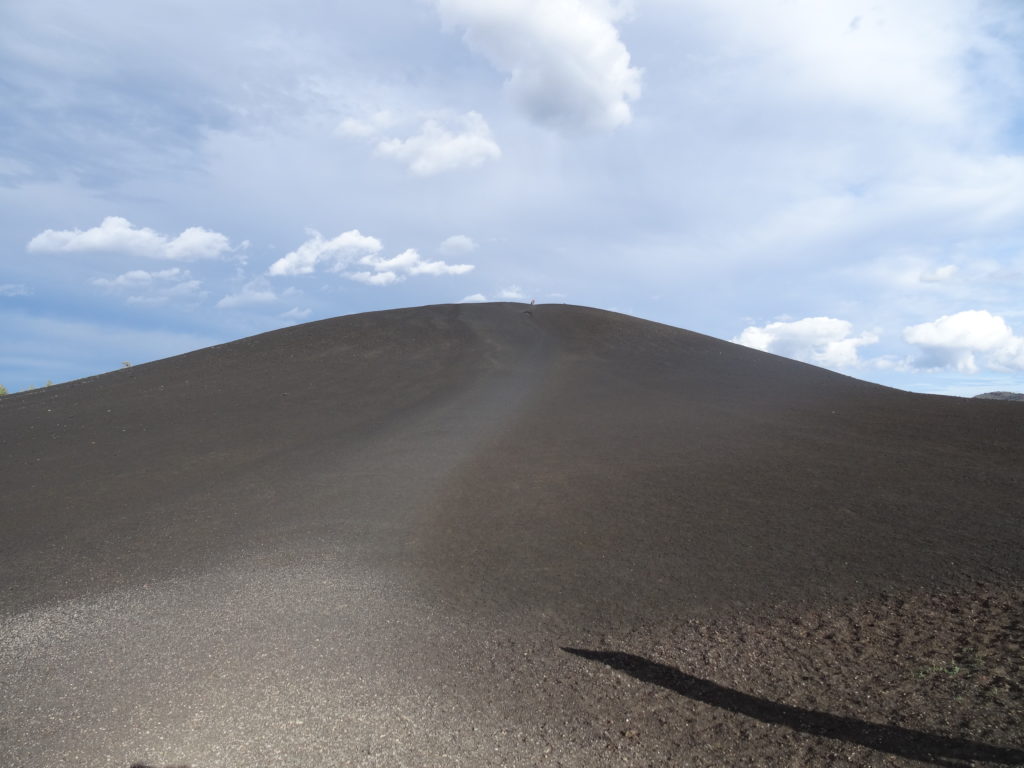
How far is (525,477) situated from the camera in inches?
595

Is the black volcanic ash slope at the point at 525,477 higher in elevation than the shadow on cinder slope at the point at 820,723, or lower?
higher

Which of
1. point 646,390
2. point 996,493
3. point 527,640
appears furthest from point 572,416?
point 527,640

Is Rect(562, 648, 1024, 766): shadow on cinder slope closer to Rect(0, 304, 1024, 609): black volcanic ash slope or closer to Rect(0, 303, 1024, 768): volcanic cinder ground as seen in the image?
Rect(0, 303, 1024, 768): volcanic cinder ground

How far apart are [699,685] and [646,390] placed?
58.5 ft

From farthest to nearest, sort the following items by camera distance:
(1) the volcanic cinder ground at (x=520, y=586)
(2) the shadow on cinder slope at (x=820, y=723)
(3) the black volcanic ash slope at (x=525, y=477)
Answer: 1. (3) the black volcanic ash slope at (x=525, y=477)
2. (1) the volcanic cinder ground at (x=520, y=586)
3. (2) the shadow on cinder slope at (x=820, y=723)

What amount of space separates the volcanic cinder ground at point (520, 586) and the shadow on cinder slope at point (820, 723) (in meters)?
0.03

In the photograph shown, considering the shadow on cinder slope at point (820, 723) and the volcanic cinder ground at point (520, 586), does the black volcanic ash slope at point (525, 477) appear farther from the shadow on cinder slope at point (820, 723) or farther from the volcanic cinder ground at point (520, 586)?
the shadow on cinder slope at point (820, 723)

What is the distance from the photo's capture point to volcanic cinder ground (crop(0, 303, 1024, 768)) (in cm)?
606

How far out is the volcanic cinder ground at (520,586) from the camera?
6059 millimetres

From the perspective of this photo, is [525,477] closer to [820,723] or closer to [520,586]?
[520,586]

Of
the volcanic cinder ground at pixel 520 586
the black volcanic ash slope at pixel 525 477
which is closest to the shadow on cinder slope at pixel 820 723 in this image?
the volcanic cinder ground at pixel 520 586

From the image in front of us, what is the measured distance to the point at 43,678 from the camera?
7531 mm

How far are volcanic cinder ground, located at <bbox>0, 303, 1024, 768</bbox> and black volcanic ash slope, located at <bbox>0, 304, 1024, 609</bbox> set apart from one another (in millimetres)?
98

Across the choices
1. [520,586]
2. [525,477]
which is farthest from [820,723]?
[525,477]
